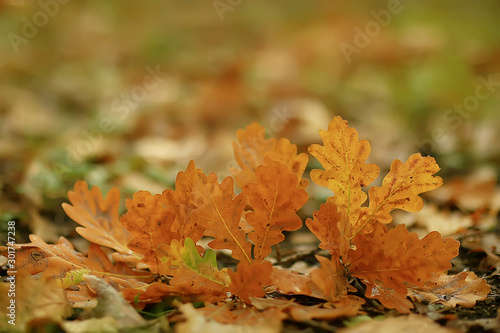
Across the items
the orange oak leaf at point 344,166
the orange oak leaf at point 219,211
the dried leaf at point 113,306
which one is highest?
the orange oak leaf at point 344,166

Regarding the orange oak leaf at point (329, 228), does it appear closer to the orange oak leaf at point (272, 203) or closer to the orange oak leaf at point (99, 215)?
the orange oak leaf at point (272, 203)

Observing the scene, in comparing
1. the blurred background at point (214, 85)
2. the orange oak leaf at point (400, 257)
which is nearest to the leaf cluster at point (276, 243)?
the orange oak leaf at point (400, 257)

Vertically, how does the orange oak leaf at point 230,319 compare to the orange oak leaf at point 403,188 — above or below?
below

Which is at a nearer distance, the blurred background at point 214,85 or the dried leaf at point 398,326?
the dried leaf at point 398,326

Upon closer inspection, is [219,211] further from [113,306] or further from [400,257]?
[400,257]

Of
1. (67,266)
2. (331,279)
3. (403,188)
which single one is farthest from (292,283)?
(67,266)

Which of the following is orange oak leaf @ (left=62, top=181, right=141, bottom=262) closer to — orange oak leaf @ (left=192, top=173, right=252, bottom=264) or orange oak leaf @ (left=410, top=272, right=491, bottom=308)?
orange oak leaf @ (left=192, top=173, right=252, bottom=264)

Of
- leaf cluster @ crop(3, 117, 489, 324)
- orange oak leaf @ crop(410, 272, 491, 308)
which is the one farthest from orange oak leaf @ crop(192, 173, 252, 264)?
orange oak leaf @ crop(410, 272, 491, 308)

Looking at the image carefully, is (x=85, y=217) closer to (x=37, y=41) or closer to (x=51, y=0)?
(x=37, y=41)
